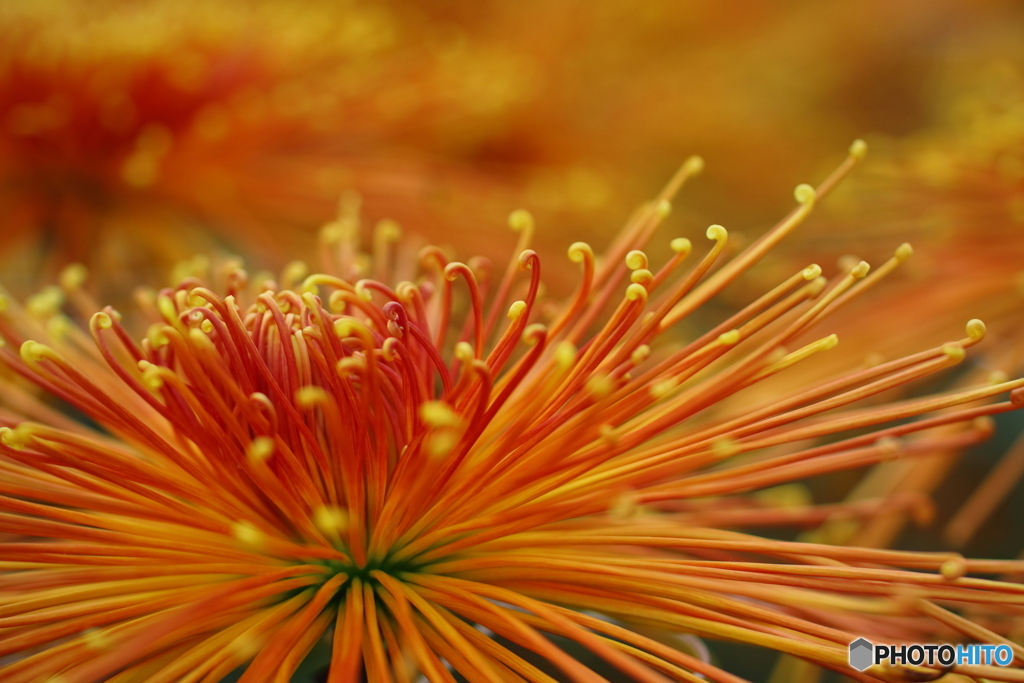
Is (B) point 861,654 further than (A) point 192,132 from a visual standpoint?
No

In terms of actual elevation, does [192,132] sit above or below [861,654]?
above

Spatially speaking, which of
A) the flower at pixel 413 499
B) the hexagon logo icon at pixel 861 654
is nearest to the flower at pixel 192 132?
the flower at pixel 413 499

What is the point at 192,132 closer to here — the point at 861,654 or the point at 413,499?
the point at 413,499

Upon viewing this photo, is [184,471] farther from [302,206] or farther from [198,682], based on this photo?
[302,206]

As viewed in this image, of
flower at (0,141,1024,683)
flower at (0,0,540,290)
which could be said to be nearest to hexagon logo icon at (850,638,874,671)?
flower at (0,141,1024,683)

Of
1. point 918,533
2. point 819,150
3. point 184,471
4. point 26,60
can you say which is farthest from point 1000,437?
point 26,60

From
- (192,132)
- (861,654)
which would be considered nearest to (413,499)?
(861,654)

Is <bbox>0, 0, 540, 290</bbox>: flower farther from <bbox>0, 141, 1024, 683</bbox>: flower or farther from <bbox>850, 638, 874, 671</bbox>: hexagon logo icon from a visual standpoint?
<bbox>850, 638, 874, 671</bbox>: hexagon logo icon
